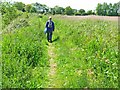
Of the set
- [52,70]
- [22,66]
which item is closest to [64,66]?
[52,70]

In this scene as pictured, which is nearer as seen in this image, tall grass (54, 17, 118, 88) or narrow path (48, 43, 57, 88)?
tall grass (54, 17, 118, 88)

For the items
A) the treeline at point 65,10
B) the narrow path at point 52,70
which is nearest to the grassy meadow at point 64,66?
the narrow path at point 52,70

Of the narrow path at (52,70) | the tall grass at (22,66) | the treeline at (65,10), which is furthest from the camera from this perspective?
the treeline at (65,10)

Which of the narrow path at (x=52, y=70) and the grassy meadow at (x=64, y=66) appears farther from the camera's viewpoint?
the narrow path at (x=52, y=70)

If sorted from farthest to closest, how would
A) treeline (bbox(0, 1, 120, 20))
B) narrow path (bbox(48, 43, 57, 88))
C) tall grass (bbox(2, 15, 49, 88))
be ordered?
1. treeline (bbox(0, 1, 120, 20))
2. narrow path (bbox(48, 43, 57, 88))
3. tall grass (bbox(2, 15, 49, 88))

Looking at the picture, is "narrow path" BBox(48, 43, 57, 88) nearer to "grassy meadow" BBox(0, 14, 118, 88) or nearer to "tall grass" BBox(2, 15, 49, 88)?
"grassy meadow" BBox(0, 14, 118, 88)

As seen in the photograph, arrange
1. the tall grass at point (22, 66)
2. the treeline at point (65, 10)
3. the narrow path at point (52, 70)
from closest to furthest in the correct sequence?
1. the tall grass at point (22, 66)
2. the narrow path at point (52, 70)
3. the treeline at point (65, 10)

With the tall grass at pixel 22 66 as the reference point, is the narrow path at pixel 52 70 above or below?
below

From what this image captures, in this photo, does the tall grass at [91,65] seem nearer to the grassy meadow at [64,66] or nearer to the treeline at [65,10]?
the grassy meadow at [64,66]

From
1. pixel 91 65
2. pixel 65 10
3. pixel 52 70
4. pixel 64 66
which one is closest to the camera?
pixel 91 65

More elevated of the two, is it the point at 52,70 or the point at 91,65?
the point at 91,65

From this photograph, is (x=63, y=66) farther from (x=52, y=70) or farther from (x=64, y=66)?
(x=52, y=70)

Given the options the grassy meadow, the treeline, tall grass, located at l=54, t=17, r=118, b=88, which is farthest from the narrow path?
the treeline

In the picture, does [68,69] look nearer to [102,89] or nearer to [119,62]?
[119,62]
